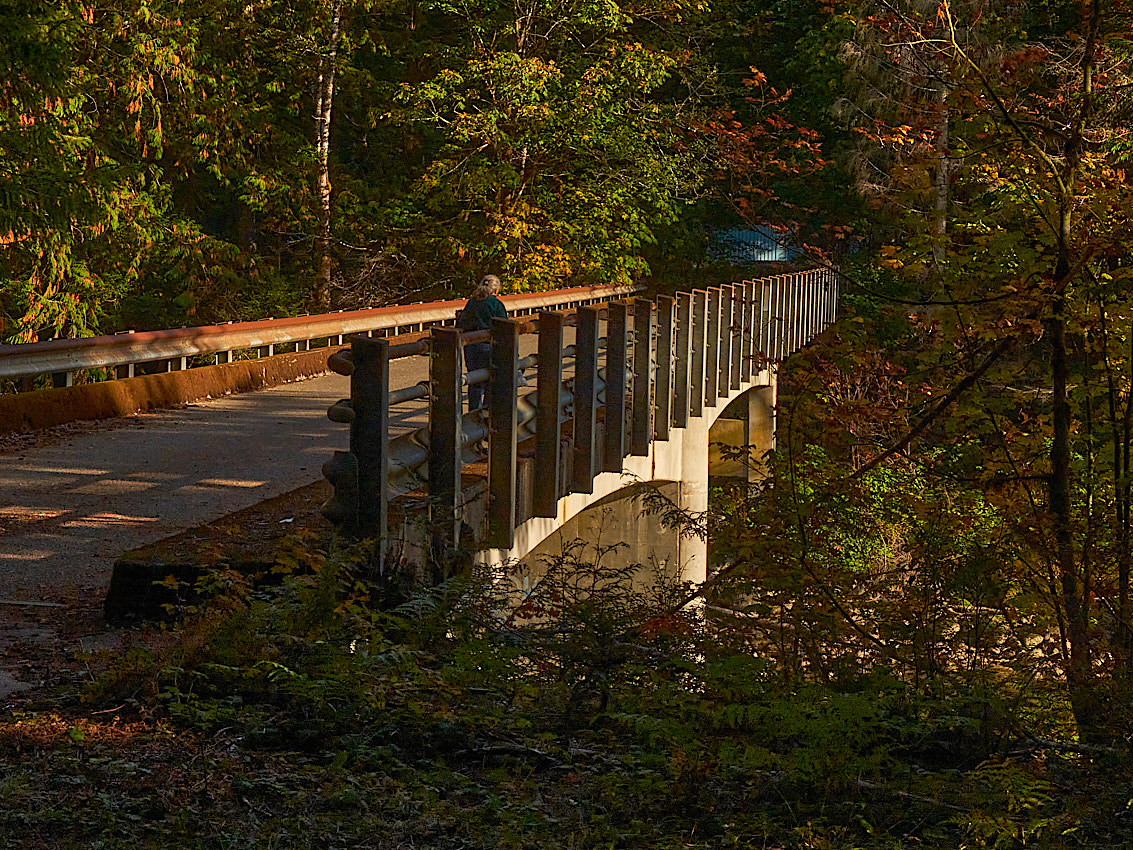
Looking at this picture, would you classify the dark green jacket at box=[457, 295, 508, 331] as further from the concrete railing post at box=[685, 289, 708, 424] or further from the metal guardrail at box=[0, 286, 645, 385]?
the concrete railing post at box=[685, 289, 708, 424]

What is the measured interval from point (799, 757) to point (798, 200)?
4334 cm

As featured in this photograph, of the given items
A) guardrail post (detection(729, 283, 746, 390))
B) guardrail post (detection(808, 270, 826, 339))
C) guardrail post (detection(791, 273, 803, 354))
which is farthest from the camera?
guardrail post (detection(808, 270, 826, 339))

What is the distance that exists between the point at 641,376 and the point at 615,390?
3.56 ft

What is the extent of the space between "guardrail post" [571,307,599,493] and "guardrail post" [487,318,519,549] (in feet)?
6.60

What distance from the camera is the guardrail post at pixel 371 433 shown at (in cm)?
708

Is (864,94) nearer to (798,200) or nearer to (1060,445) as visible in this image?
(798,200)

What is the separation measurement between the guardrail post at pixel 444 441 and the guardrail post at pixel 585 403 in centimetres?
319

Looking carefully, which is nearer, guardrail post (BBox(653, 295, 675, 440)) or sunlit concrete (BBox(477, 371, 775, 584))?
sunlit concrete (BBox(477, 371, 775, 584))

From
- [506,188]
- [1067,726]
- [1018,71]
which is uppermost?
[506,188]

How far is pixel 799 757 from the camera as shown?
16.6ft

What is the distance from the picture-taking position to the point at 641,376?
13.6m

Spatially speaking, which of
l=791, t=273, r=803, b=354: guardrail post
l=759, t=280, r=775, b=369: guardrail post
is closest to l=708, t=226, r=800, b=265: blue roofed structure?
l=791, t=273, r=803, b=354: guardrail post

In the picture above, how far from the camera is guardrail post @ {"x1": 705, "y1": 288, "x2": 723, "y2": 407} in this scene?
18.4 metres

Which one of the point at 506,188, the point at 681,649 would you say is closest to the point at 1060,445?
the point at 681,649
